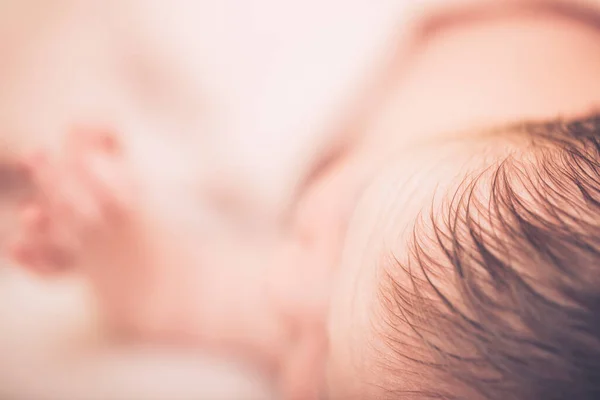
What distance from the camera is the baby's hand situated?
0.66 meters

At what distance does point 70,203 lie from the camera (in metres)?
0.65

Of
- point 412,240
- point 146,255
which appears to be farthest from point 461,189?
point 146,255

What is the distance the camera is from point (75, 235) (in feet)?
2.19

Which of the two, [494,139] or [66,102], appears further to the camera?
[66,102]

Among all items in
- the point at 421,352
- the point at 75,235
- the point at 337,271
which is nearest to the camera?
the point at 421,352

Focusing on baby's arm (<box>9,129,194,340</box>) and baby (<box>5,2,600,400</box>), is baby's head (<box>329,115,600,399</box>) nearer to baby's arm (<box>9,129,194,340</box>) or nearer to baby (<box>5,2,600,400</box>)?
baby (<box>5,2,600,400</box>)

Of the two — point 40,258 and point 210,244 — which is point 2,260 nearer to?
point 40,258

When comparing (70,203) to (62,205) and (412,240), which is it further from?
(412,240)

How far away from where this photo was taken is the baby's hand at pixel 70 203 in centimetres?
66

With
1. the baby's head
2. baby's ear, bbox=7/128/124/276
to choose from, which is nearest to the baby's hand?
baby's ear, bbox=7/128/124/276

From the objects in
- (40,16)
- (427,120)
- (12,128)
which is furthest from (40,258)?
(427,120)

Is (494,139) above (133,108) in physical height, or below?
below

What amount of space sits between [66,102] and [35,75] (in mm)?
48

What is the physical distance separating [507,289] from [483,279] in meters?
0.02
